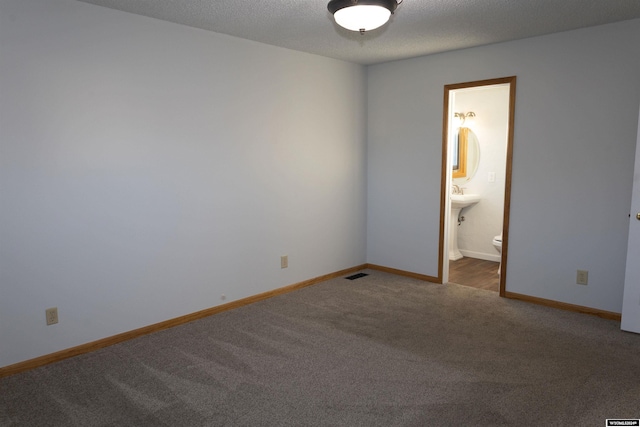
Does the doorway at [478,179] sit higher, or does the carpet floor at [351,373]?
the doorway at [478,179]

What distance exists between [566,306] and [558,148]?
4.48ft

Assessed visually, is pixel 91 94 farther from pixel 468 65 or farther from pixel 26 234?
pixel 468 65

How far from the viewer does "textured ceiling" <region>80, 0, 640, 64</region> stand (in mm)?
3039

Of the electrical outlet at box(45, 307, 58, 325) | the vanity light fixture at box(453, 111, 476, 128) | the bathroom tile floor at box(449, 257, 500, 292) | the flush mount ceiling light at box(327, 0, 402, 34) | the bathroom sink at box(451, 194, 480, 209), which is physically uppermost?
the flush mount ceiling light at box(327, 0, 402, 34)

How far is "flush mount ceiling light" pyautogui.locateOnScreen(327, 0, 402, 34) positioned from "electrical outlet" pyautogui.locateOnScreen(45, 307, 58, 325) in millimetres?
2601

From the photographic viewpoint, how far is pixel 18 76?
2.77m

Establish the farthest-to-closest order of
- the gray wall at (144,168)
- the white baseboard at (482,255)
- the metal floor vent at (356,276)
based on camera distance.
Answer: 1. the white baseboard at (482,255)
2. the metal floor vent at (356,276)
3. the gray wall at (144,168)

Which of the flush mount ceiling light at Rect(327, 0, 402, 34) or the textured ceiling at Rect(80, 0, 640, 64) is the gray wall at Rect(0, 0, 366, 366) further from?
the flush mount ceiling light at Rect(327, 0, 402, 34)

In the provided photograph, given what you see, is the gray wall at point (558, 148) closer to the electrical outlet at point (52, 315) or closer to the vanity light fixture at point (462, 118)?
the vanity light fixture at point (462, 118)

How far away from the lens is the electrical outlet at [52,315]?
9.85 ft

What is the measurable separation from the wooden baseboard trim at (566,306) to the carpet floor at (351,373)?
0.07m

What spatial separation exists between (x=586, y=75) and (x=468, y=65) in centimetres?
104

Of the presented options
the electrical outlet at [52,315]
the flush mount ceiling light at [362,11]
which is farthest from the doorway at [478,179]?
the electrical outlet at [52,315]

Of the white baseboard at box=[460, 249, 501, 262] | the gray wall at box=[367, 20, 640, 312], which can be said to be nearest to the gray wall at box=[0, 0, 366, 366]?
the gray wall at box=[367, 20, 640, 312]
